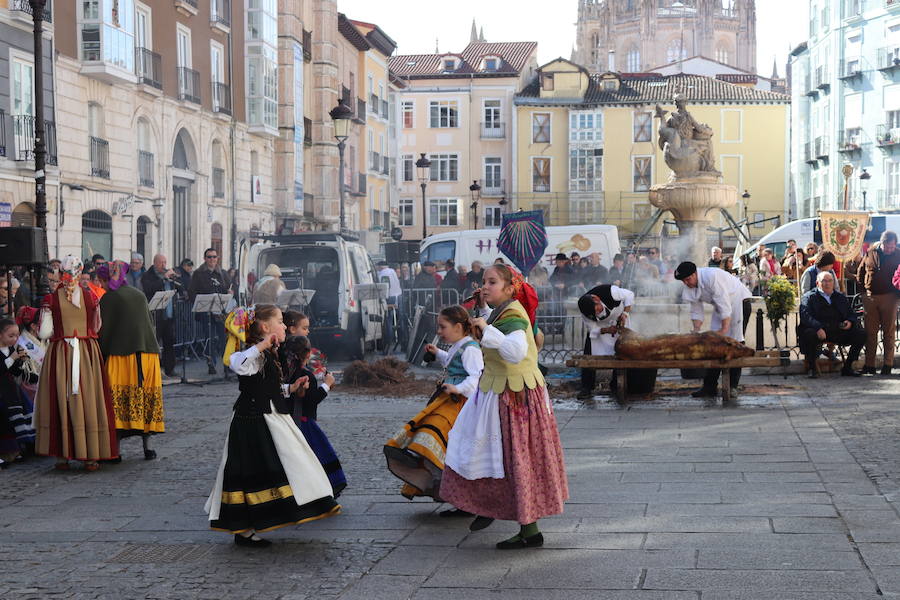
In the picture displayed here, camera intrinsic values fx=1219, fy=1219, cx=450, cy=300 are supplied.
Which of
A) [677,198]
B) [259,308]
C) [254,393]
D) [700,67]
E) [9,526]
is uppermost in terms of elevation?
[700,67]

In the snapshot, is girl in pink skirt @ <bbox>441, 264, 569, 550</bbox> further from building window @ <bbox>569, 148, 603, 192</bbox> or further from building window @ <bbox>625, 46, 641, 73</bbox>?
building window @ <bbox>625, 46, 641, 73</bbox>

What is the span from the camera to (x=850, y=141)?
182 ft

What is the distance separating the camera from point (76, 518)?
25.4 feet

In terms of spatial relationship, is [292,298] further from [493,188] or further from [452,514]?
[493,188]

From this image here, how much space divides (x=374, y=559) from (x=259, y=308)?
1548mm

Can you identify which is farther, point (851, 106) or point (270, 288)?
point (851, 106)

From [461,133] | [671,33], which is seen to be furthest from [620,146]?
[671,33]

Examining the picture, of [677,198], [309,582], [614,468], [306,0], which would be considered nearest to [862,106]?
[306,0]

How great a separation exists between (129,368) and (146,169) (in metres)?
21.1

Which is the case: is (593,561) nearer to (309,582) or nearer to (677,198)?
(309,582)

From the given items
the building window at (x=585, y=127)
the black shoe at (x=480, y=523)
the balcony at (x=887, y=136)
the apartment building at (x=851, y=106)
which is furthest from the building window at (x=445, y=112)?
the black shoe at (x=480, y=523)

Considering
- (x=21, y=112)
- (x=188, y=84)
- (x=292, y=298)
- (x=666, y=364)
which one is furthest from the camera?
(x=188, y=84)

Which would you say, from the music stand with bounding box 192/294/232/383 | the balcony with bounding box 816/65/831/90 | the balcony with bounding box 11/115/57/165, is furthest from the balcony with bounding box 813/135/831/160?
the music stand with bounding box 192/294/232/383

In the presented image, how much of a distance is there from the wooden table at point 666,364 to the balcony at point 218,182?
23.8m
